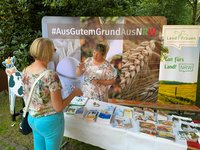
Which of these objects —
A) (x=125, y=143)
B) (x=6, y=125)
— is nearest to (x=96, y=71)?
(x=125, y=143)

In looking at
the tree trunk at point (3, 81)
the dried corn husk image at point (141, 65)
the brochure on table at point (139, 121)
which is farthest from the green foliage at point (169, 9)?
the tree trunk at point (3, 81)

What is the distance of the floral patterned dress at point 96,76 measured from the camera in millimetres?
3695

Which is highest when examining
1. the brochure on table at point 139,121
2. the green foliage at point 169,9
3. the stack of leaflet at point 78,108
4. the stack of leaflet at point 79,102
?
the green foliage at point 169,9

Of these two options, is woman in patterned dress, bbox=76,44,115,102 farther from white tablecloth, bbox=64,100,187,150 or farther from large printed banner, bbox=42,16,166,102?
white tablecloth, bbox=64,100,187,150

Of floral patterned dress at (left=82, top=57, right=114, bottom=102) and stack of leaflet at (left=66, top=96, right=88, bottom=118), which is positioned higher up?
floral patterned dress at (left=82, top=57, right=114, bottom=102)

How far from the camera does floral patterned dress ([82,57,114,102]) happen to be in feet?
12.1

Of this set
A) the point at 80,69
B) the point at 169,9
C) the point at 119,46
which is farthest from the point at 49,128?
the point at 169,9

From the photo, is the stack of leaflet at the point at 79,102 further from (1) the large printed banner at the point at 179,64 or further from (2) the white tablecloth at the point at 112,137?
(1) the large printed banner at the point at 179,64

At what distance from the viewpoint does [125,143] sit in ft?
7.93

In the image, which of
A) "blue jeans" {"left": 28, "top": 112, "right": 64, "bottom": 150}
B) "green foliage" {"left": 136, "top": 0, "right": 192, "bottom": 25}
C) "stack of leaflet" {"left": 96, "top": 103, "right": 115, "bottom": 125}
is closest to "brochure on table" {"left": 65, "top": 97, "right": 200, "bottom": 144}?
"stack of leaflet" {"left": 96, "top": 103, "right": 115, "bottom": 125}

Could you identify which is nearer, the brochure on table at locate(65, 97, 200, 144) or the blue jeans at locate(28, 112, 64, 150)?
the blue jeans at locate(28, 112, 64, 150)

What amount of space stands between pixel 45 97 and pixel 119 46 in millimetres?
1753

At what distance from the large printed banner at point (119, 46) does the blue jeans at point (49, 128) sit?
1562mm

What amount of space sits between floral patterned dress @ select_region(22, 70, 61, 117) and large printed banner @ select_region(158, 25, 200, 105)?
1.97 metres
